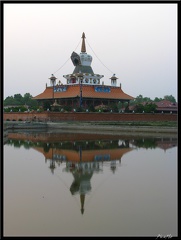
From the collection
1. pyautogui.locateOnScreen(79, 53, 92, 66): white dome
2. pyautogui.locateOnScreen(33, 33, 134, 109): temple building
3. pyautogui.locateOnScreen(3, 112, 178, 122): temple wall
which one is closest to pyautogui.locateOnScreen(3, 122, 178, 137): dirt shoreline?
pyautogui.locateOnScreen(3, 112, 178, 122): temple wall

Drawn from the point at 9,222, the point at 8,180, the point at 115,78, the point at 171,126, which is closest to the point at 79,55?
the point at 115,78

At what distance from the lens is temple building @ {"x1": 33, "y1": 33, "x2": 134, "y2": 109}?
46312 mm

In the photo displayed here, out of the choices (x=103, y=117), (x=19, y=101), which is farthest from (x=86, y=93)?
(x=19, y=101)

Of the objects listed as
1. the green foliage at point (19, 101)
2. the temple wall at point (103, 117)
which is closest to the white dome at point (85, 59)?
the temple wall at point (103, 117)

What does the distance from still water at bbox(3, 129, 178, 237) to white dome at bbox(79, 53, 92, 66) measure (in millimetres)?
39783

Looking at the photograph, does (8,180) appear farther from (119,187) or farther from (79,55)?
(79,55)

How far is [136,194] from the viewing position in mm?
9492

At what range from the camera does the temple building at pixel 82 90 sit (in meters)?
46.3

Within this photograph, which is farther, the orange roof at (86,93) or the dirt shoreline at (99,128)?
the orange roof at (86,93)

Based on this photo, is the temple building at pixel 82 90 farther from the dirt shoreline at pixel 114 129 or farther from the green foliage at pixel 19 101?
the green foliage at pixel 19 101

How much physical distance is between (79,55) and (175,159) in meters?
40.9

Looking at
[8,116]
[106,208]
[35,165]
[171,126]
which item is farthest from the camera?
[8,116]

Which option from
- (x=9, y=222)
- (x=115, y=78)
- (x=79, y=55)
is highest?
(x=79, y=55)

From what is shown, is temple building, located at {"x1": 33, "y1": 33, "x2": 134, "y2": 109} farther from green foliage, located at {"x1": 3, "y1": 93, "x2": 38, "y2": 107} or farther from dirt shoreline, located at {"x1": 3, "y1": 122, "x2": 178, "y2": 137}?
green foliage, located at {"x1": 3, "y1": 93, "x2": 38, "y2": 107}
